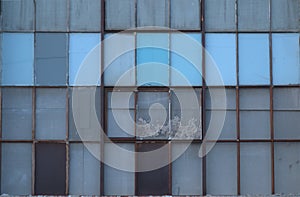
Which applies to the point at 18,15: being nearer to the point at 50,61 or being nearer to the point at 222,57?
the point at 50,61

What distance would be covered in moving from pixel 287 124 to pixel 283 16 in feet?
9.22

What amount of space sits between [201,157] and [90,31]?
432cm

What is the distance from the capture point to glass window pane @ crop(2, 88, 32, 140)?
13438 mm

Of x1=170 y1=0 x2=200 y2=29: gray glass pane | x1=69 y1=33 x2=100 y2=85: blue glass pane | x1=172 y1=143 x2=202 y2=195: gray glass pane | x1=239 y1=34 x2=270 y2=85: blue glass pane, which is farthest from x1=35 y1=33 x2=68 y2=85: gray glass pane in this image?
x1=239 y1=34 x2=270 y2=85: blue glass pane

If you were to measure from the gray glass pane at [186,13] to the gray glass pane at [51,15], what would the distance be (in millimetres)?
2801

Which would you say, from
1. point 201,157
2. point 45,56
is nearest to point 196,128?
point 201,157

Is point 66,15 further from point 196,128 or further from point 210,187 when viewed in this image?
point 210,187

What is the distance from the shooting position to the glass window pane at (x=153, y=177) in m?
13.4

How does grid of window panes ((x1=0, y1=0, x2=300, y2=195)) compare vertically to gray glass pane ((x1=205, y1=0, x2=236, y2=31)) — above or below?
below

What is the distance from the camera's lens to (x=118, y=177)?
13438 mm

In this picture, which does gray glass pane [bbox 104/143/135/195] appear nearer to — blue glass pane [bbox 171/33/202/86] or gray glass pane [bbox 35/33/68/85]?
gray glass pane [bbox 35/33/68/85]

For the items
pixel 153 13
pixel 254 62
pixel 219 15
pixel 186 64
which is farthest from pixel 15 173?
pixel 254 62

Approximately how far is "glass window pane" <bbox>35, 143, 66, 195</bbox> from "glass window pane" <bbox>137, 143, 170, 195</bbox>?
1.93 meters

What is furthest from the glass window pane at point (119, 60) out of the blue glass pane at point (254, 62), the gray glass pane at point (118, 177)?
the blue glass pane at point (254, 62)
